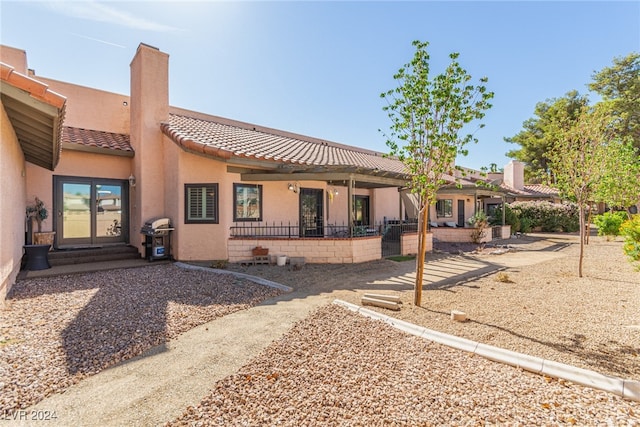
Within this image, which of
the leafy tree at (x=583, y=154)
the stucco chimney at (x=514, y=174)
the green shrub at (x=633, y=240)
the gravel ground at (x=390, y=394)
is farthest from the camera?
the stucco chimney at (x=514, y=174)

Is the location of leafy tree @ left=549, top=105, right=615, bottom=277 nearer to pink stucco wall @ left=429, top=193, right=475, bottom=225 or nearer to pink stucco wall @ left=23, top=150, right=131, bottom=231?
pink stucco wall @ left=429, top=193, right=475, bottom=225

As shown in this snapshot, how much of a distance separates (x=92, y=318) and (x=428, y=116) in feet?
23.8

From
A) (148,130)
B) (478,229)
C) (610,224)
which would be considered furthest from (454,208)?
(148,130)

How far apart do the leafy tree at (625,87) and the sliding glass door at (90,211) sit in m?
46.3

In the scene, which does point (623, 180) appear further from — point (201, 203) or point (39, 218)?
point (39, 218)

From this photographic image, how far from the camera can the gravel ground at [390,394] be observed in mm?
2855

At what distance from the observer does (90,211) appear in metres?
11.8

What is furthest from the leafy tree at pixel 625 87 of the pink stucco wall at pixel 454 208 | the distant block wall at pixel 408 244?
the distant block wall at pixel 408 244

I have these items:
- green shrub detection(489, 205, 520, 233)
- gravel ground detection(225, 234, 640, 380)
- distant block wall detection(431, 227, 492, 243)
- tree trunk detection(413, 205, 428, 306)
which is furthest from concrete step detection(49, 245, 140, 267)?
green shrub detection(489, 205, 520, 233)

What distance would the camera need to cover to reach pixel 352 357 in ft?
13.3

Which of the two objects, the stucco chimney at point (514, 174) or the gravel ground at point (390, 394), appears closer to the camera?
the gravel ground at point (390, 394)

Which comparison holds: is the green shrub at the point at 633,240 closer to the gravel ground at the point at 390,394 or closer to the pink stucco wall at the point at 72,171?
the gravel ground at the point at 390,394

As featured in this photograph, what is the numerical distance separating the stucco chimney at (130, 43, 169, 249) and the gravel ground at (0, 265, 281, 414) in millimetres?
3469

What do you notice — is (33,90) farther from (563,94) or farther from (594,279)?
(563,94)
